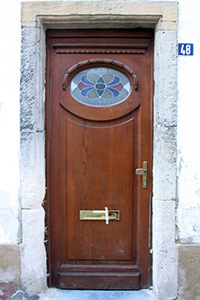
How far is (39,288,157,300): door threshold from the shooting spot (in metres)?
2.63


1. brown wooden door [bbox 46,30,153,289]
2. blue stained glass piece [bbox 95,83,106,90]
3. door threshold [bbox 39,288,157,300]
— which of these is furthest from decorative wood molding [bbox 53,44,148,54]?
door threshold [bbox 39,288,157,300]

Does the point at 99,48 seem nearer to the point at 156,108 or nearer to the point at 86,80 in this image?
the point at 86,80

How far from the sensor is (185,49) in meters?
2.54

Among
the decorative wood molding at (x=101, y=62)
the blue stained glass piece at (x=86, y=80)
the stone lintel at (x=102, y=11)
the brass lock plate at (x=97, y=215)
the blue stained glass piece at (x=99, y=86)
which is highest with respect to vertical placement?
the stone lintel at (x=102, y=11)

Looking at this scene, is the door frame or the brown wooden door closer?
the door frame

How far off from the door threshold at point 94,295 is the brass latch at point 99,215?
0.71 m

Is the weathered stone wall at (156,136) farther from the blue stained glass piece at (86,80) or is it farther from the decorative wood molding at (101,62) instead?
the blue stained glass piece at (86,80)

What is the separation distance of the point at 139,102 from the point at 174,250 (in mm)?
1445

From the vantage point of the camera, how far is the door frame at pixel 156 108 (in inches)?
99.6

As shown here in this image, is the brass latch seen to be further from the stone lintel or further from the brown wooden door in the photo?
the stone lintel

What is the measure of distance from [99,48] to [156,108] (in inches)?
32.2

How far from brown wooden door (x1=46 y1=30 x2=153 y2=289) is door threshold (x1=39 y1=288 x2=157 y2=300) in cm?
6

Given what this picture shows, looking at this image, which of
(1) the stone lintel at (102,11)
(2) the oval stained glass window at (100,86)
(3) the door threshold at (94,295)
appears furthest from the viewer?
(2) the oval stained glass window at (100,86)

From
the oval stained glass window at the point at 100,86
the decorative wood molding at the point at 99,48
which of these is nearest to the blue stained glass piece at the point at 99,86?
the oval stained glass window at the point at 100,86
